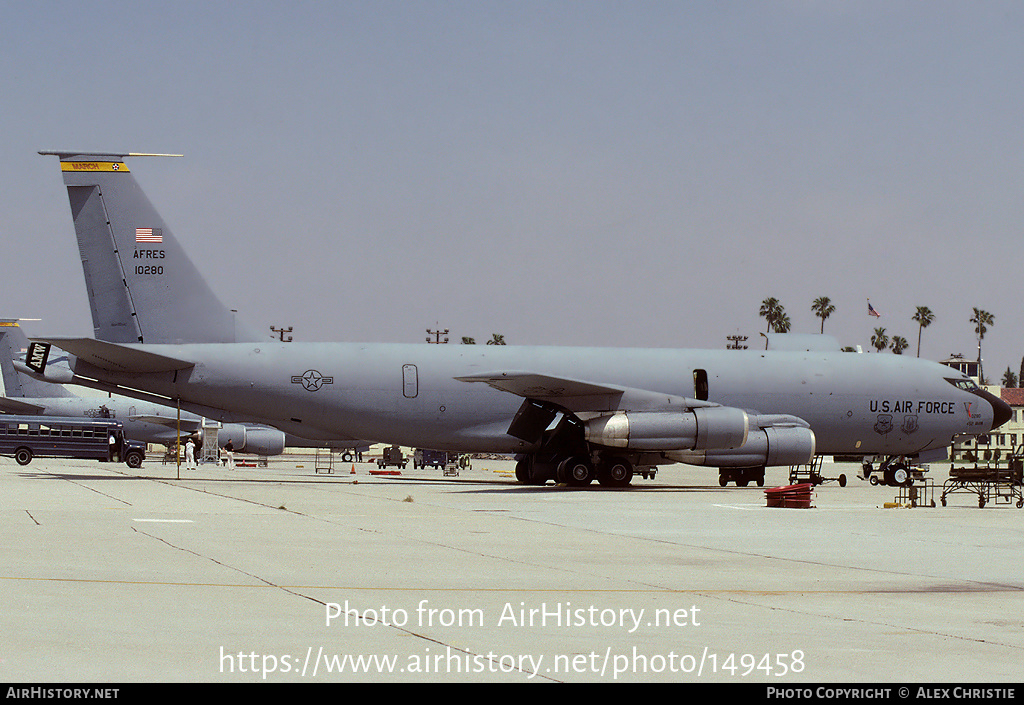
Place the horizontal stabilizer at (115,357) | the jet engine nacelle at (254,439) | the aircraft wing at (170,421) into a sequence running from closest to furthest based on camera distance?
the horizontal stabilizer at (115,357) → the jet engine nacelle at (254,439) → the aircraft wing at (170,421)

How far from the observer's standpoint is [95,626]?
836 centimetres

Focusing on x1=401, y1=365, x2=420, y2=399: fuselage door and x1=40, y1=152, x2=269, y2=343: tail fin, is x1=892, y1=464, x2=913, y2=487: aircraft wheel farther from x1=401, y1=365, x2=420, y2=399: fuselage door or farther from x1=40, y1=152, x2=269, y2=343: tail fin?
x1=40, y1=152, x2=269, y2=343: tail fin

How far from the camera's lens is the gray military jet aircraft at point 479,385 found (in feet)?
106

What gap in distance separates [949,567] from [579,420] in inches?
795

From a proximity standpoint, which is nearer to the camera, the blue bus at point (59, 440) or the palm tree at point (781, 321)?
the blue bus at point (59, 440)

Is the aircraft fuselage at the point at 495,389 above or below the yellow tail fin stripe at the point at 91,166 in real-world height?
below

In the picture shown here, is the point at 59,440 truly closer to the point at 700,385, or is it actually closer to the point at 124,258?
the point at 124,258

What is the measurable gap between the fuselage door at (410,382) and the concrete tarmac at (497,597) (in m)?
12.0

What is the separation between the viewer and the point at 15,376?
6619 cm

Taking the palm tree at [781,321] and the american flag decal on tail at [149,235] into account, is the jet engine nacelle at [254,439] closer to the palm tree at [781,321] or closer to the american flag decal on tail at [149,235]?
the american flag decal on tail at [149,235]

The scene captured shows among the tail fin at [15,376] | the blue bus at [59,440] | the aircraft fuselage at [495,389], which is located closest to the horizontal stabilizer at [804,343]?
the aircraft fuselage at [495,389]

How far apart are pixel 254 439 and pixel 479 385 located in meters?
32.4

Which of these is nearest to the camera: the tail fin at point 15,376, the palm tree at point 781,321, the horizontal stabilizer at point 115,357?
the horizontal stabilizer at point 115,357

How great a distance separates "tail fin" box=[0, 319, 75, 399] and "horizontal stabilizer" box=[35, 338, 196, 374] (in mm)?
37096
